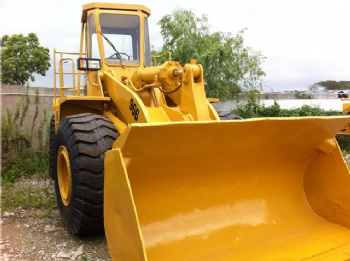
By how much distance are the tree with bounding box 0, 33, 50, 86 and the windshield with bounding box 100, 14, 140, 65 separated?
48.8 feet

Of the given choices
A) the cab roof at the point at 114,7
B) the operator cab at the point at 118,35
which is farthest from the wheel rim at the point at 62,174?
the cab roof at the point at 114,7

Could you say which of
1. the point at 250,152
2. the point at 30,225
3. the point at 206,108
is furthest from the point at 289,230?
the point at 30,225

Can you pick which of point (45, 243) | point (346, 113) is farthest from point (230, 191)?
point (346, 113)

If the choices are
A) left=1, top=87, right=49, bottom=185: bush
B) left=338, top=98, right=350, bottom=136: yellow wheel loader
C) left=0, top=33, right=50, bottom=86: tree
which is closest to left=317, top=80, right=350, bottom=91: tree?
left=338, top=98, right=350, bottom=136: yellow wheel loader

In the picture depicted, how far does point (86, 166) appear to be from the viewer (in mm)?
4023

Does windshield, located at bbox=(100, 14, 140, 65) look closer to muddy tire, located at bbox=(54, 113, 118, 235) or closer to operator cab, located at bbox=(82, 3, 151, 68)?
operator cab, located at bbox=(82, 3, 151, 68)

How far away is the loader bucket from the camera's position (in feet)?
9.80

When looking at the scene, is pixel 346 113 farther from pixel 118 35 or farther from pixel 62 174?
pixel 62 174

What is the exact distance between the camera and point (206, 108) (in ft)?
14.2

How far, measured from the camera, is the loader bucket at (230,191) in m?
2.99

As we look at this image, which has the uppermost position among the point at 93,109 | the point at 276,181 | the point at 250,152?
the point at 93,109

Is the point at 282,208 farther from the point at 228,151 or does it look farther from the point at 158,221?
the point at 158,221

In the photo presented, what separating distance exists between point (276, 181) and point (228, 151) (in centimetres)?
74

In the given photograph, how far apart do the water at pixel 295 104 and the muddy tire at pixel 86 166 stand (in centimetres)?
1018
